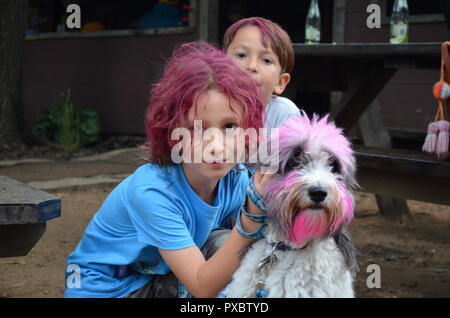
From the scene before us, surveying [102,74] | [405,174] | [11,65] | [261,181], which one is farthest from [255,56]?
[102,74]

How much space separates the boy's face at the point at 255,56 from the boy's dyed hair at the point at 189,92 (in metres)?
0.45

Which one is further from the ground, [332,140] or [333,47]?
[333,47]

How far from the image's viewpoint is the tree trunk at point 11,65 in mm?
8195

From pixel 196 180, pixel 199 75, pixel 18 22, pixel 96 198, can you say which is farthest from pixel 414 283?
pixel 18 22

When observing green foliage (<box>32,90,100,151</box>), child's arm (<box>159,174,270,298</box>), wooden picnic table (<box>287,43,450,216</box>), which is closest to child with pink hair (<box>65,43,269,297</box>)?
child's arm (<box>159,174,270,298</box>)

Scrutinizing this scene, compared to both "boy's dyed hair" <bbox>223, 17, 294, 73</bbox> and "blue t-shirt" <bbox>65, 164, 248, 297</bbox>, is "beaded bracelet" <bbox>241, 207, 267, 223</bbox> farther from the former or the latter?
"boy's dyed hair" <bbox>223, 17, 294, 73</bbox>

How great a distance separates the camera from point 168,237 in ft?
6.28

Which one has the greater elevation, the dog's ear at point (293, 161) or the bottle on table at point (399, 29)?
the bottle on table at point (399, 29)

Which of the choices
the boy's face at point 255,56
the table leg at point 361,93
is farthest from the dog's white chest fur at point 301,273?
the table leg at point 361,93

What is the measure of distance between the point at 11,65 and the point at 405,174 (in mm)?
6290

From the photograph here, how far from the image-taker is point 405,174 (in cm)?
344

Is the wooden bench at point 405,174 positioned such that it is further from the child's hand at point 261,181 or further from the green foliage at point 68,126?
the green foliage at point 68,126

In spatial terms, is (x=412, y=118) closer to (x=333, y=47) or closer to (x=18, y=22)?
(x=333, y=47)

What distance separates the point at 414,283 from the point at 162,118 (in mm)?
2211
